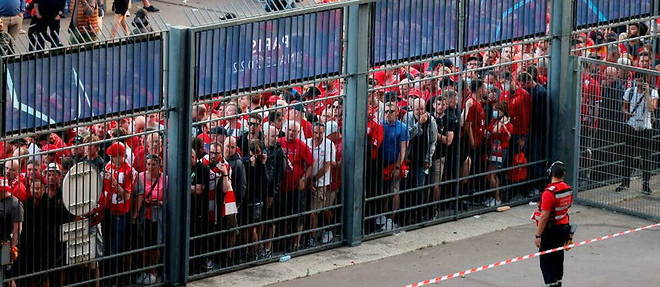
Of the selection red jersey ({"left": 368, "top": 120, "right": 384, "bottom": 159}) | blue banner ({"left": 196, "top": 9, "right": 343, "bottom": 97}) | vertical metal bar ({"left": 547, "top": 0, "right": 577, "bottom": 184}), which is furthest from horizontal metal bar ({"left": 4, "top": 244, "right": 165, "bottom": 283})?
vertical metal bar ({"left": 547, "top": 0, "right": 577, "bottom": 184})

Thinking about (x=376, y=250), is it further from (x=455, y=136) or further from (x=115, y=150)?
(x=115, y=150)

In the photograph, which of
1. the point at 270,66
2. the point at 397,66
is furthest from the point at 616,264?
the point at 270,66

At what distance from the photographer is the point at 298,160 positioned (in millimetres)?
14969

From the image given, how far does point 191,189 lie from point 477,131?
13.9 feet

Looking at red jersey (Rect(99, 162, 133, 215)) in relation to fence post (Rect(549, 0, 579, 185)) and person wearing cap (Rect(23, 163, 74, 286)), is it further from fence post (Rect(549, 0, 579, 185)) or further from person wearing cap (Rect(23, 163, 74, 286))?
fence post (Rect(549, 0, 579, 185))

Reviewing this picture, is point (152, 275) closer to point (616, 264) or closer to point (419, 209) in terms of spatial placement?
point (419, 209)

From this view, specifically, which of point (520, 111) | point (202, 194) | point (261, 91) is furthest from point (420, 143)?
point (202, 194)

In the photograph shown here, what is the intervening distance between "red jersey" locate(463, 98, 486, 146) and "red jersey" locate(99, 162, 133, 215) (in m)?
4.72

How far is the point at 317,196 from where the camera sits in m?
15.3

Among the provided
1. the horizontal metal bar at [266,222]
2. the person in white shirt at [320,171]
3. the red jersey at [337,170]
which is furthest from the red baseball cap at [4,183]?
the red jersey at [337,170]

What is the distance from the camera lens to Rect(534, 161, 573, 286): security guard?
13.0 metres

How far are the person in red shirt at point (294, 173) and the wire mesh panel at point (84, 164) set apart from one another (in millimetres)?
1515

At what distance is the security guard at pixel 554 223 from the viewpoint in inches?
512

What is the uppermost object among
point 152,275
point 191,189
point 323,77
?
point 323,77
